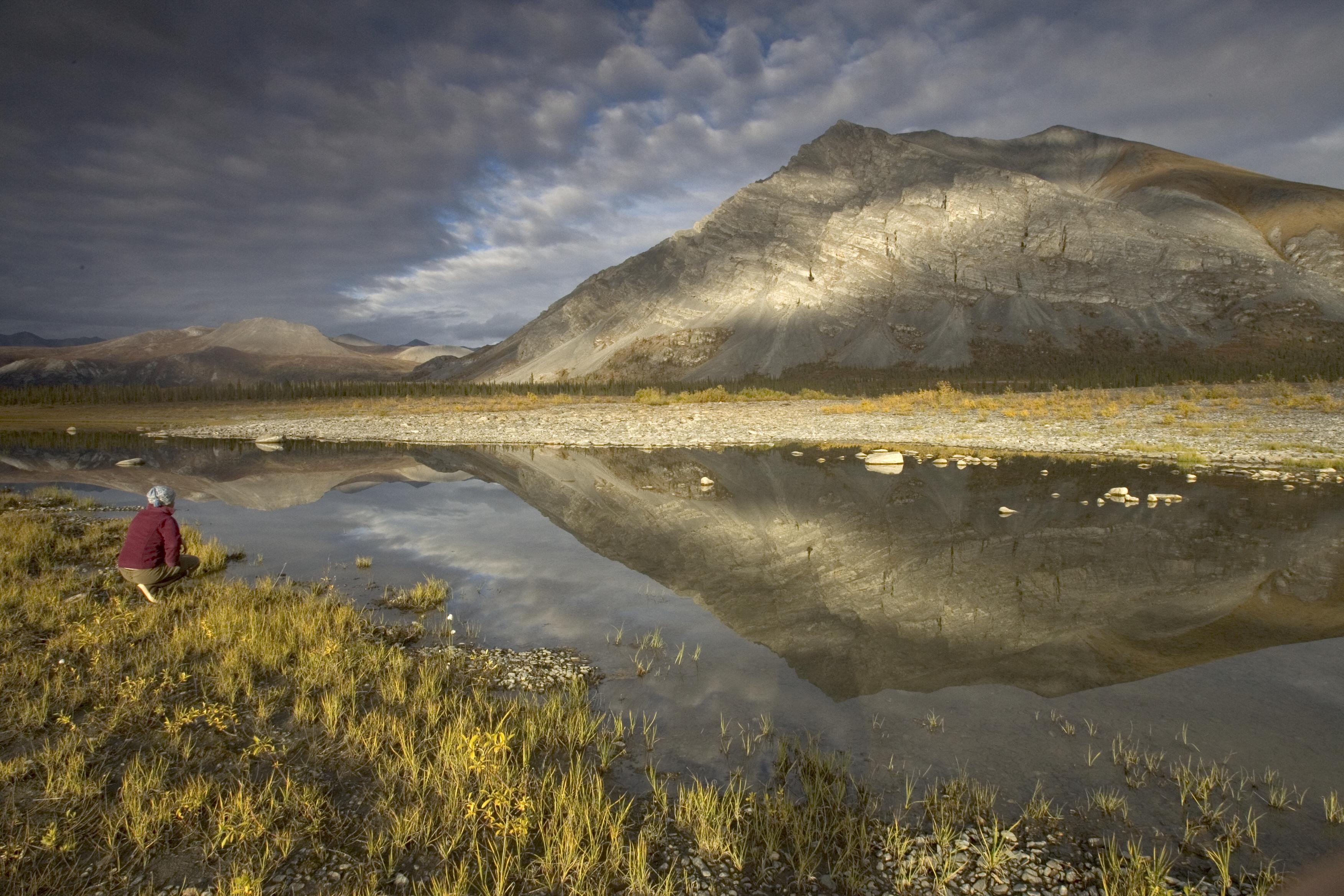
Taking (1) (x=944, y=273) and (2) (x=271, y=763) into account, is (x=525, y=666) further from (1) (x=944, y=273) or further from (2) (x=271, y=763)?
(1) (x=944, y=273)

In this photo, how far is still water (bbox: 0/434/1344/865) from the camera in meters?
5.99

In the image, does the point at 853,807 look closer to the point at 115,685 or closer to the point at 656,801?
the point at 656,801

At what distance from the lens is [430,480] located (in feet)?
78.4

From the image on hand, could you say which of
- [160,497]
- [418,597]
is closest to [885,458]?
[418,597]

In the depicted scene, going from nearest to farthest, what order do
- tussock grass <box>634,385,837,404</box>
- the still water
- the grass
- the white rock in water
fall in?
1. the still water
2. the grass
3. the white rock in water
4. tussock grass <box>634,385,837,404</box>

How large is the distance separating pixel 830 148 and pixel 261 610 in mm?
185366

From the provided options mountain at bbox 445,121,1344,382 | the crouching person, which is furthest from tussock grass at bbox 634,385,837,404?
the crouching person

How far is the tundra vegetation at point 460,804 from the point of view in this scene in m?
4.24

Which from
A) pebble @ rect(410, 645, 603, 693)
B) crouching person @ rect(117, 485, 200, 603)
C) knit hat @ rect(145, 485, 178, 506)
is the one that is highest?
knit hat @ rect(145, 485, 178, 506)

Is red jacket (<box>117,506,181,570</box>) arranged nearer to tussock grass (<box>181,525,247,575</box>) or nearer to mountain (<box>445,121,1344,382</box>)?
tussock grass (<box>181,525,247,575</box>)

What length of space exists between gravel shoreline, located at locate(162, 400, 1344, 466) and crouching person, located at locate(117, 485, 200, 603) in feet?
78.9

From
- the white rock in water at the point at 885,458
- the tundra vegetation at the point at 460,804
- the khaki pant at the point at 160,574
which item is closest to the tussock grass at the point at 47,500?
the khaki pant at the point at 160,574

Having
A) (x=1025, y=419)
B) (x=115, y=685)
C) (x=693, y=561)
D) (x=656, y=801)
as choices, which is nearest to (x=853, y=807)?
(x=656, y=801)

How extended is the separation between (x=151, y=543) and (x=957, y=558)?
1282 centimetres
